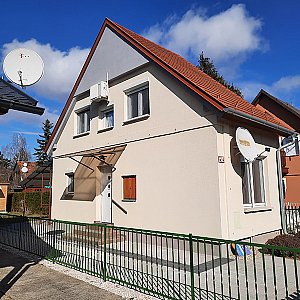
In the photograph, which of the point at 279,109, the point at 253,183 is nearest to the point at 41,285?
the point at 253,183

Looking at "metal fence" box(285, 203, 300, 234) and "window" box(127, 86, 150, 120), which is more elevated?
"window" box(127, 86, 150, 120)

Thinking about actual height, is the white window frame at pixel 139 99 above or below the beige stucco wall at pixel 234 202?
above

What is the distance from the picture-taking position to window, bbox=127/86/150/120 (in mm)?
11430

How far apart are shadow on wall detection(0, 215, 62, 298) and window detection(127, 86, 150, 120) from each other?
5415mm

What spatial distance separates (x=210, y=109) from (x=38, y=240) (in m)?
6.66

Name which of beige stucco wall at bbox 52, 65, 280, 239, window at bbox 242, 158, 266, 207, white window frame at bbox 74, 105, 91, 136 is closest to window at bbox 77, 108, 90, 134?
white window frame at bbox 74, 105, 91, 136

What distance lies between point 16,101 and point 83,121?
1013 centimetres

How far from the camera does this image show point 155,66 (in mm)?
10844

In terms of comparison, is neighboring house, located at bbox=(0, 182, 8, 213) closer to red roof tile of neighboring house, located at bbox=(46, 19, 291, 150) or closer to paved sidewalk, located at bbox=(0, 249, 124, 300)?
red roof tile of neighboring house, located at bbox=(46, 19, 291, 150)

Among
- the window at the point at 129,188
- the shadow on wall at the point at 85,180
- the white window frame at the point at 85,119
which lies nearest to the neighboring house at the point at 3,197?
the shadow on wall at the point at 85,180

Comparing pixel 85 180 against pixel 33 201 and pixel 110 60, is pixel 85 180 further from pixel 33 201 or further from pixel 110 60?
pixel 33 201

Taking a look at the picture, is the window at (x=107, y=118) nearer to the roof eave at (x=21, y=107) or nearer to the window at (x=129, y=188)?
the window at (x=129, y=188)

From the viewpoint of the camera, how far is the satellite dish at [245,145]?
8.63 m

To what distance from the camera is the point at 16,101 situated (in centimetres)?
507
